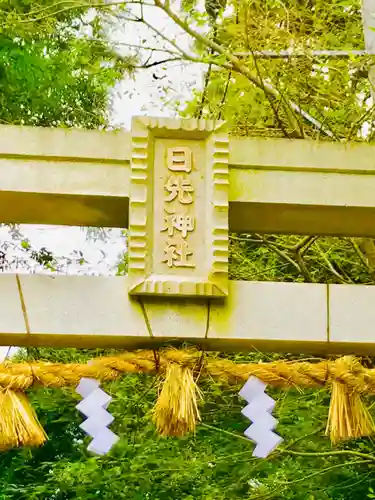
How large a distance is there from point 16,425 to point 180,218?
728 mm

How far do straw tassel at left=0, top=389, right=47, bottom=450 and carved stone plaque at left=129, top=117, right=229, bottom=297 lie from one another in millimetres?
424

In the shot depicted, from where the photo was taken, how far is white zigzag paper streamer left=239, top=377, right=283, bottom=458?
5.84ft

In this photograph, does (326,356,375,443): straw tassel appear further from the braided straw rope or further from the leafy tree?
the leafy tree

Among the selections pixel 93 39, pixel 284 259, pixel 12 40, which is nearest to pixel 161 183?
pixel 93 39

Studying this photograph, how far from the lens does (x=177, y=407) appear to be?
1.77 metres

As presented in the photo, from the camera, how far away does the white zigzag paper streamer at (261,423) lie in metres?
1.78

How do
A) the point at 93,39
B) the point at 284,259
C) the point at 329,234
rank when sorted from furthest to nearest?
the point at 284,259
the point at 93,39
the point at 329,234

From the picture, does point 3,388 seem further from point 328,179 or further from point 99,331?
point 328,179

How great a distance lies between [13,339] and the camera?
6.17 feet

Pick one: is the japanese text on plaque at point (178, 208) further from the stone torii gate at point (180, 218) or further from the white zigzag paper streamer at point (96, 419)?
the white zigzag paper streamer at point (96, 419)

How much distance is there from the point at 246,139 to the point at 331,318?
600mm

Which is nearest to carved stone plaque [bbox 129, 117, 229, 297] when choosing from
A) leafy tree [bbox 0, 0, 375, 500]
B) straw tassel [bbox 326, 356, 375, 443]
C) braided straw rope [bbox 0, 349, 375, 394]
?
braided straw rope [bbox 0, 349, 375, 394]

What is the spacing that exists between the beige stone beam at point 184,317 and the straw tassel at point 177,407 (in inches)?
4.9

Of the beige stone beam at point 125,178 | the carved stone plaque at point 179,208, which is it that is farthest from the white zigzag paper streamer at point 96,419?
the beige stone beam at point 125,178
